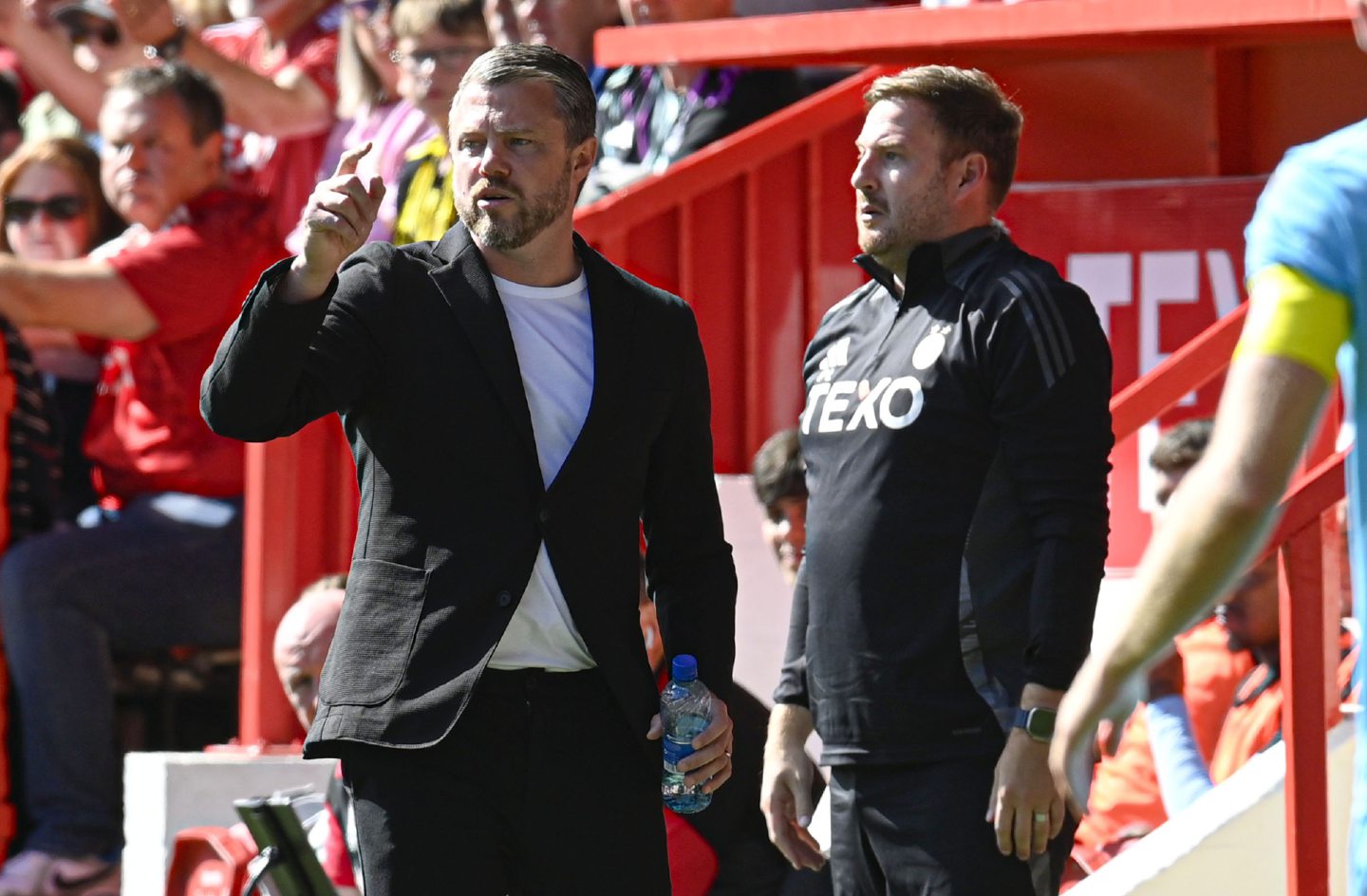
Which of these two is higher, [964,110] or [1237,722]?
[964,110]

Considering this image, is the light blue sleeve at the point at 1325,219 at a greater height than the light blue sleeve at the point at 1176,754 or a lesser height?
greater

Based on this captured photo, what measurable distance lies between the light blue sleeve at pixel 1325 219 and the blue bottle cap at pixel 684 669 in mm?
1453

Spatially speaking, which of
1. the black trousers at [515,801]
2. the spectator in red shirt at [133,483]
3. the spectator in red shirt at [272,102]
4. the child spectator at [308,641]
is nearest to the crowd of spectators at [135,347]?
the spectator in red shirt at [133,483]

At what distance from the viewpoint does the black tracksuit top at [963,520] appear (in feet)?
11.1

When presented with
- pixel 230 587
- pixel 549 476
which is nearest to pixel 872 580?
pixel 549 476

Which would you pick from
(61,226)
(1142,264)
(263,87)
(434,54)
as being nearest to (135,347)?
(61,226)

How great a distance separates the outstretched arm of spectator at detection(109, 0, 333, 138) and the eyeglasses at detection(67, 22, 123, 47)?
143mm

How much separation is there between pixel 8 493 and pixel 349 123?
6.63ft

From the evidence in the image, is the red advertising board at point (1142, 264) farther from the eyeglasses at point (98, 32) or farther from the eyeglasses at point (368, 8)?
the eyeglasses at point (98, 32)

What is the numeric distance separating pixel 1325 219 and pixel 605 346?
1478mm

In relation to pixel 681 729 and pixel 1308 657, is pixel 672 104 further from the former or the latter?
pixel 681 729

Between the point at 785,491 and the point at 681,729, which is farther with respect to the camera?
the point at 785,491

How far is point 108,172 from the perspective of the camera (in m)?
6.75

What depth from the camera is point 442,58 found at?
22.1 ft
